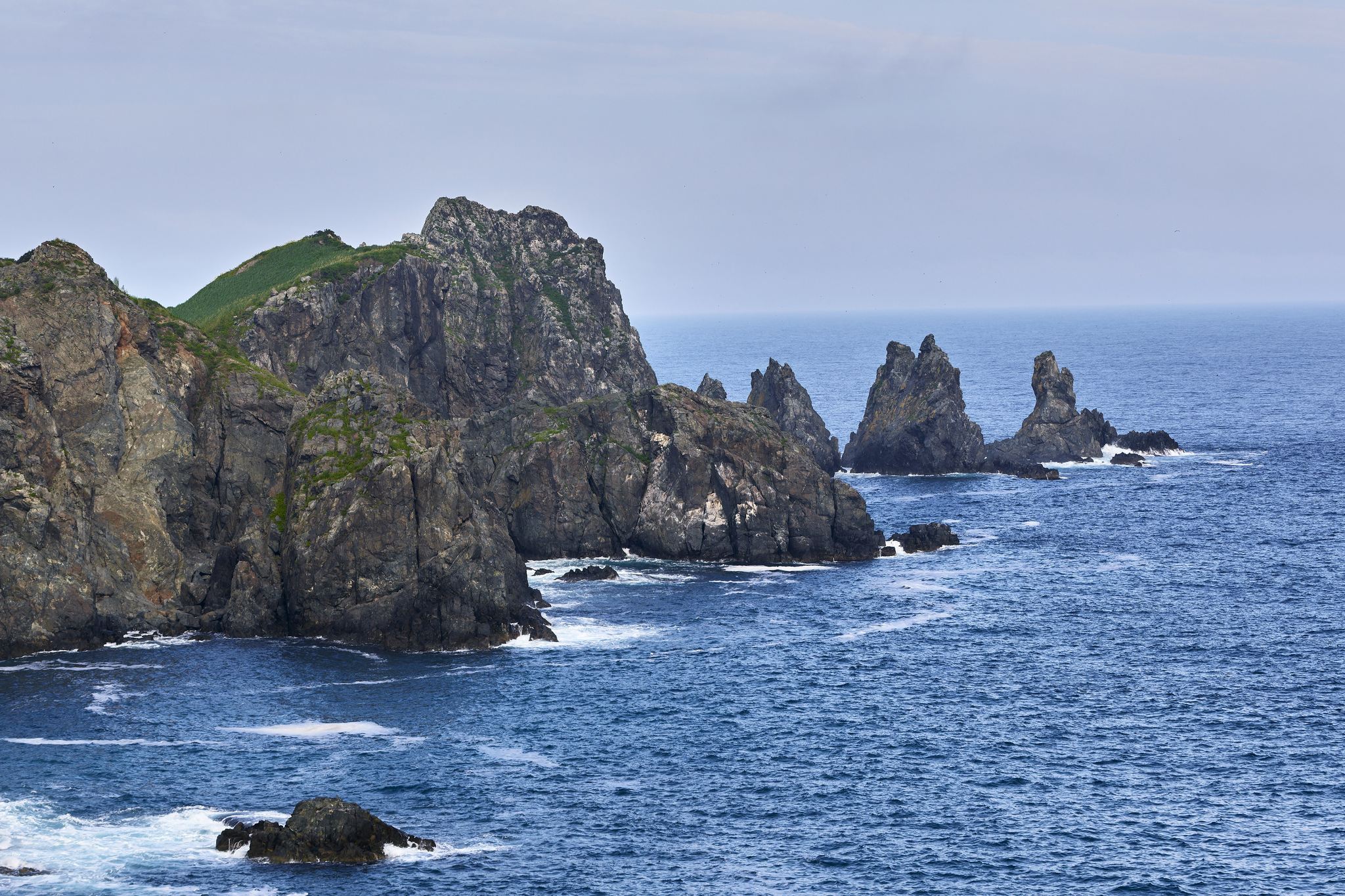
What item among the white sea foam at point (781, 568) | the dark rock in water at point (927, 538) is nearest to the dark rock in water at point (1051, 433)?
the dark rock in water at point (927, 538)

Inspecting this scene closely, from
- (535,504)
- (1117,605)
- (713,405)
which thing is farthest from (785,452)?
(1117,605)

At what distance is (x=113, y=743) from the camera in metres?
77.8

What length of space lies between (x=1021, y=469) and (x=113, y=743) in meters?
137

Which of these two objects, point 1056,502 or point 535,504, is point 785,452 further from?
point 1056,502

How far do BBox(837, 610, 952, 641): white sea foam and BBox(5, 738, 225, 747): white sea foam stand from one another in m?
50.3

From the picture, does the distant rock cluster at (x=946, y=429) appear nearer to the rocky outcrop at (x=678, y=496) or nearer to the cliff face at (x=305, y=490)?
the cliff face at (x=305, y=490)

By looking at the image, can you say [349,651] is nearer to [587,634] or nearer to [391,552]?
[391,552]

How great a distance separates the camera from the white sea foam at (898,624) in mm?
107438

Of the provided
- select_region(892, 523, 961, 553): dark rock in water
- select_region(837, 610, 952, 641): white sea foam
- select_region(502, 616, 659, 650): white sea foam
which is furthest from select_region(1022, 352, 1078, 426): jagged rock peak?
select_region(502, 616, 659, 650): white sea foam

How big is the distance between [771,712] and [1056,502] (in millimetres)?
87780

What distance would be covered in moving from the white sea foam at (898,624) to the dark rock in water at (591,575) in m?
27.1

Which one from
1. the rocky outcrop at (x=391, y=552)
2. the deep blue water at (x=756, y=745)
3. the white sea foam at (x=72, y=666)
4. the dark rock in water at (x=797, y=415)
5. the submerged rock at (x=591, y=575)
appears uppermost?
the dark rock in water at (x=797, y=415)

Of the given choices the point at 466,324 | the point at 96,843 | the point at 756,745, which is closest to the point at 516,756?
the point at 756,745

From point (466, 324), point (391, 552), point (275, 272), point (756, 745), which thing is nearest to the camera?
point (756, 745)
